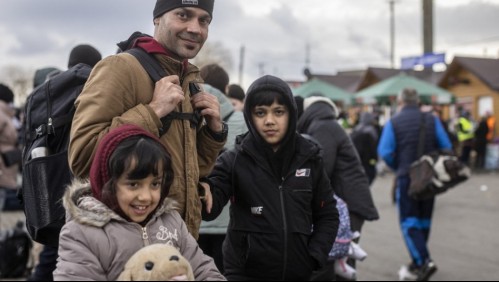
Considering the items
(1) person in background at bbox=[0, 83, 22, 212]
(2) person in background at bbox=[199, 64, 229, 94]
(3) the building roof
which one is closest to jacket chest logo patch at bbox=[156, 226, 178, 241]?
(2) person in background at bbox=[199, 64, 229, 94]

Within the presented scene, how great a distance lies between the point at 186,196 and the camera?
2.61 m

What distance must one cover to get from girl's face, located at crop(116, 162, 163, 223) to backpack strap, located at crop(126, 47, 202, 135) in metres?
0.47

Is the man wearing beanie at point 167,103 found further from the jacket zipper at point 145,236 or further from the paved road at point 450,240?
the paved road at point 450,240

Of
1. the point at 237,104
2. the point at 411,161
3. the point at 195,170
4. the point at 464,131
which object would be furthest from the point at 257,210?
the point at 464,131

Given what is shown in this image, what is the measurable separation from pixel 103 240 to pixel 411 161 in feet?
18.1

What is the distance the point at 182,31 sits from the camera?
269 centimetres

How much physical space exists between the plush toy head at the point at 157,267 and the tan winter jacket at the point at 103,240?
0.19 metres

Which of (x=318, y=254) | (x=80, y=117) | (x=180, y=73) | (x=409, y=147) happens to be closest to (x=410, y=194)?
(x=409, y=147)

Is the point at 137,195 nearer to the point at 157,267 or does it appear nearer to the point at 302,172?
the point at 157,267

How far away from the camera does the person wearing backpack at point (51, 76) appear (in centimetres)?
384

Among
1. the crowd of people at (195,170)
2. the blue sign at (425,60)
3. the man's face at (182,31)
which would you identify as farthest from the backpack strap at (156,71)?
the blue sign at (425,60)

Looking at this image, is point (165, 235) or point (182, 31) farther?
point (182, 31)

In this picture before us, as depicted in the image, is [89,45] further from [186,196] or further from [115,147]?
[115,147]

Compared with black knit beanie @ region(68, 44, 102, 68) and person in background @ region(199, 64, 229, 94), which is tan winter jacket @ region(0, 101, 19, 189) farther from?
black knit beanie @ region(68, 44, 102, 68)
